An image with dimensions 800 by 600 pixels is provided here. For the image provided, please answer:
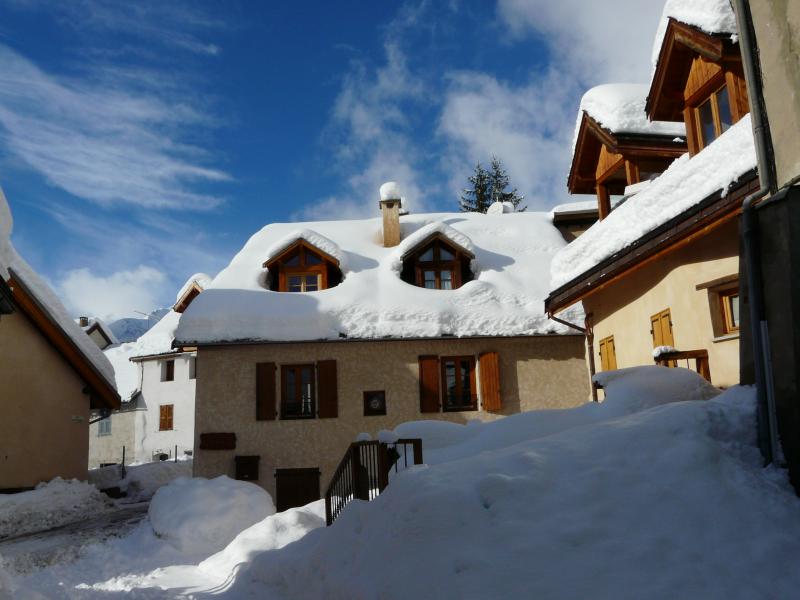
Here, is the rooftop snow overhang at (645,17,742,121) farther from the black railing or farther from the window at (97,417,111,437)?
the window at (97,417,111,437)

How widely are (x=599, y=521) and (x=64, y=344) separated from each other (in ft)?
55.0

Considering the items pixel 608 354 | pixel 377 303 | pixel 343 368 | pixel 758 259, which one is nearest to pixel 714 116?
pixel 608 354

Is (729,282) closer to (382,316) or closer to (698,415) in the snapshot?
(698,415)

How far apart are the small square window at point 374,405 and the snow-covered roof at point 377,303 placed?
4.89ft

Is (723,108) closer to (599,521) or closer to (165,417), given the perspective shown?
(599,521)

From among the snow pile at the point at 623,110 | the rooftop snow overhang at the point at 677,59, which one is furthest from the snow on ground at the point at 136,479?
the rooftop snow overhang at the point at 677,59

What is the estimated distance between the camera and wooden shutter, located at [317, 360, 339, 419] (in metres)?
16.2

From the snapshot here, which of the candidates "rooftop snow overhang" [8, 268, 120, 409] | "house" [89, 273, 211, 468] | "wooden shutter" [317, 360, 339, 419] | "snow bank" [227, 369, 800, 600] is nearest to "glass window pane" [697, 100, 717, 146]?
"snow bank" [227, 369, 800, 600]

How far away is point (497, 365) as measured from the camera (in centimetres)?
1642

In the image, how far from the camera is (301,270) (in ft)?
59.7

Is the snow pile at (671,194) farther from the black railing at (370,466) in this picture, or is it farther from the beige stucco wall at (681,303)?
the black railing at (370,466)

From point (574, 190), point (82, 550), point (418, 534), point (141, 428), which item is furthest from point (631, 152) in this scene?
point (141, 428)

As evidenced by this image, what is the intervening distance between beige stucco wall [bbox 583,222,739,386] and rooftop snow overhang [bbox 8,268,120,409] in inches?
512

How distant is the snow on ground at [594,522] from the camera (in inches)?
148
